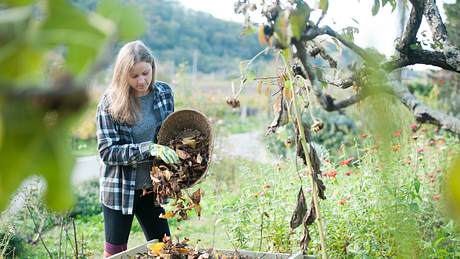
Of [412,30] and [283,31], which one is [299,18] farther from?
[412,30]

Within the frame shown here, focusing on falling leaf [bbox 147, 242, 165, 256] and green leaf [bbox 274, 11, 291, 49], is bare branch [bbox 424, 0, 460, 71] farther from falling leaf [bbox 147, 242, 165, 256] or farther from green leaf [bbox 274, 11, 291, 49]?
falling leaf [bbox 147, 242, 165, 256]

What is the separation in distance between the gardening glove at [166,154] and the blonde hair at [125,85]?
35 centimetres

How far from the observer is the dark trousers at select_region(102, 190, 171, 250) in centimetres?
339

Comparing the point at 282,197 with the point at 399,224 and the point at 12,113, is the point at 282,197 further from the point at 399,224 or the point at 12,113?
the point at 12,113

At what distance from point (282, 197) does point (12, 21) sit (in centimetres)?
370

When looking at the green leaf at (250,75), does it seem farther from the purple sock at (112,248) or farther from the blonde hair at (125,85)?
the purple sock at (112,248)

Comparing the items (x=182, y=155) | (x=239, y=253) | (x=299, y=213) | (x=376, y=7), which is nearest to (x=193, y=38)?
(x=182, y=155)

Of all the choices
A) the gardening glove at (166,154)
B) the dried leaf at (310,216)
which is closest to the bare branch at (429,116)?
the dried leaf at (310,216)

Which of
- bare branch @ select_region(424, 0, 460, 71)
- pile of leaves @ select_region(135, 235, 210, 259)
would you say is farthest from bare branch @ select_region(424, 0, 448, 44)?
pile of leaves @ select_region(135, 235, 210, 259)

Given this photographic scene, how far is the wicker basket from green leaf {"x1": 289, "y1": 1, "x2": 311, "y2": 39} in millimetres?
1685

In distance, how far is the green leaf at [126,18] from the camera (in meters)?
0.44

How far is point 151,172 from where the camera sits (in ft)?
10.3

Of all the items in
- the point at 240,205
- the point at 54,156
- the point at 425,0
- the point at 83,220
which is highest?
the point at 425,0

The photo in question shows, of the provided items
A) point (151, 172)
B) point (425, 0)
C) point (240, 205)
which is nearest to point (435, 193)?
point (240, 205)
